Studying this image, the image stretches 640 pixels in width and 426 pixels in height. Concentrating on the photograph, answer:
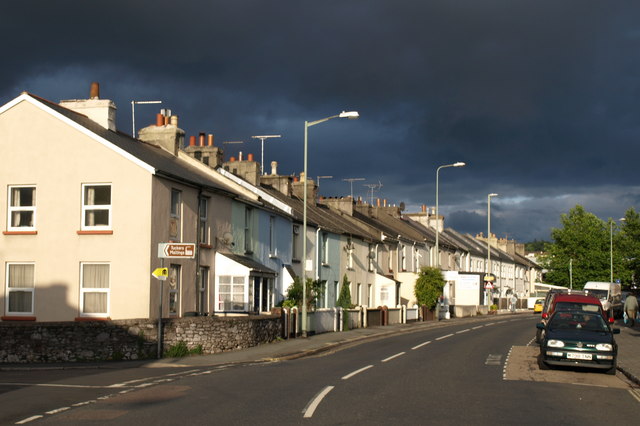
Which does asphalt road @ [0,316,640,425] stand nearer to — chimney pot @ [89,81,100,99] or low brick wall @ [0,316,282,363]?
low brick wall @ [0,316,282,363]

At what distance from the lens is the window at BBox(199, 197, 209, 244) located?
28719 mm

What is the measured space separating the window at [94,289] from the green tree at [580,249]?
82995 mm

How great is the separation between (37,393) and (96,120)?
16.3 m

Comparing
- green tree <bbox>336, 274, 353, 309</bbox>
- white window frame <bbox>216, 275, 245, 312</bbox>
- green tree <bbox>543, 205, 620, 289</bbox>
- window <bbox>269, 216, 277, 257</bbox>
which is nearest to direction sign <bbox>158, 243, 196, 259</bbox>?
white window frame <bbox>216, 275, 245, 312</bbox>

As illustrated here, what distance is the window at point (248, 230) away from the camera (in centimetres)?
3219

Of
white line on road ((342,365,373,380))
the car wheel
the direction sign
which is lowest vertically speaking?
the car wheel

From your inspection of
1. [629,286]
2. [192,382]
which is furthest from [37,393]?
[629,286]

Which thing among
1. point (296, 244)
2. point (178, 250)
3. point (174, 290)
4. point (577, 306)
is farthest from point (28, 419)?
point (296, 244)

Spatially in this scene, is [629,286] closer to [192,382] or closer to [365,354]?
[365,354]

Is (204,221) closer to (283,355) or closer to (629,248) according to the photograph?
(283,355)

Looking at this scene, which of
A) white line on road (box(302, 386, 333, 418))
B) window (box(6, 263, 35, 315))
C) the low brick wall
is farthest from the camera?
window (box(6, 263, 35, 315))

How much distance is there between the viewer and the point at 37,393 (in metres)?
14.8

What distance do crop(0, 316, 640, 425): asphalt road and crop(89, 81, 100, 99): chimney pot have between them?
510 inches

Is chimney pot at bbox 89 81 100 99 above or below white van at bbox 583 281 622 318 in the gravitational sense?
above
